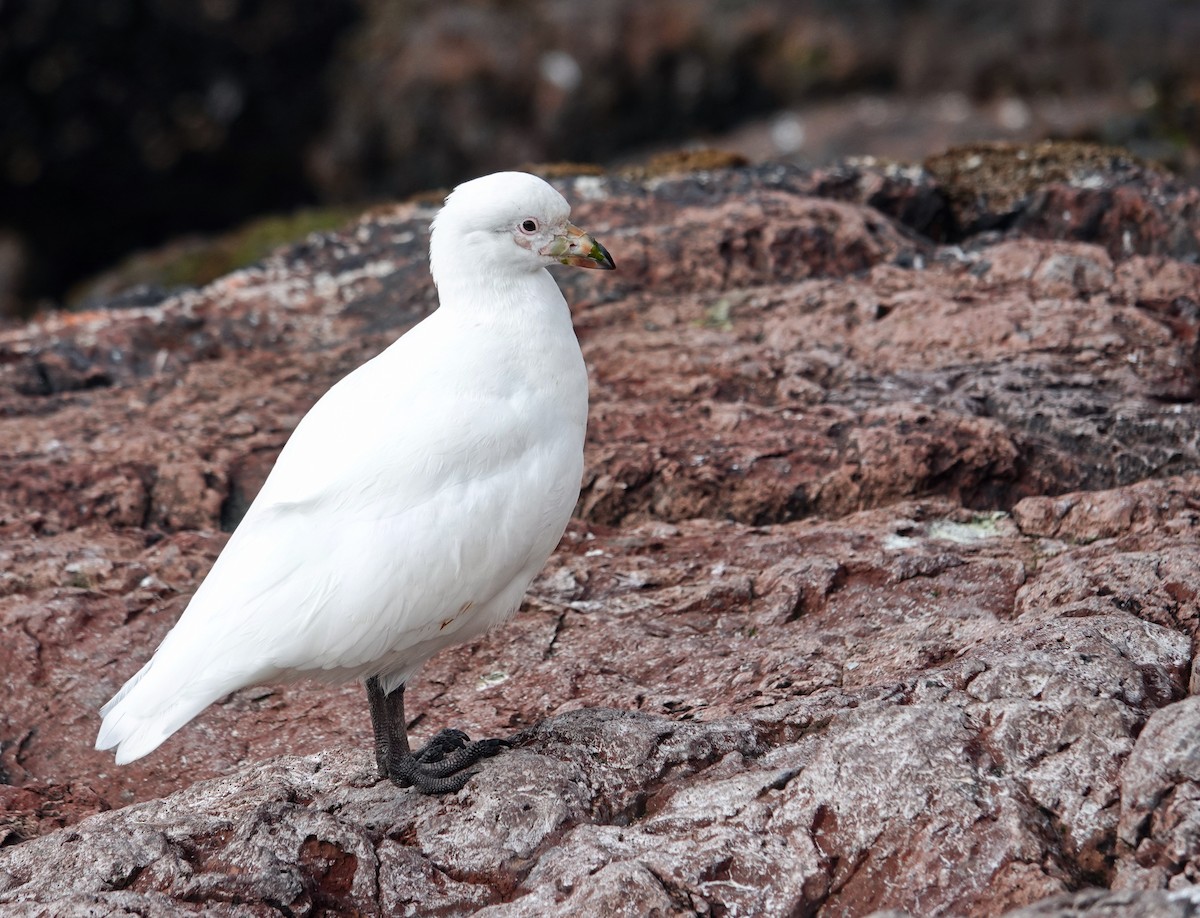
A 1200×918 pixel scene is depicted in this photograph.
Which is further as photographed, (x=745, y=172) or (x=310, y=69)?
(x=310, y=69)

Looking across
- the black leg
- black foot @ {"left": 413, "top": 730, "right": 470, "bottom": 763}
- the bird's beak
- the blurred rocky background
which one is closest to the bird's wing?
the black leg

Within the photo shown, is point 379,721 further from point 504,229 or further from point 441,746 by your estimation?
point 504,229

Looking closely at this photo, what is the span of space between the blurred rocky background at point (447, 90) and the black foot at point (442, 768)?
550 inches

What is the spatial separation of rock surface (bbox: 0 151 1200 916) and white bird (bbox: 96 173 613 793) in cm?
42

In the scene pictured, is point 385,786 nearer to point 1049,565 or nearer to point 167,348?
point 1049,565

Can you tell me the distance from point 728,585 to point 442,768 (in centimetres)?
180

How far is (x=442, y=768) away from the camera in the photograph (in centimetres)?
488

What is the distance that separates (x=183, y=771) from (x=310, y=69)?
16.2 m

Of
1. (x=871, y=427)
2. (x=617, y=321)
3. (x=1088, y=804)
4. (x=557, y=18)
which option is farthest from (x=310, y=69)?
(x=1088, y=804)

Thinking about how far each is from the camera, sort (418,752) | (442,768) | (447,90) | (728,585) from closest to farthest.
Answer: (442,768) < (418,752) < (728,585) < (447,90)

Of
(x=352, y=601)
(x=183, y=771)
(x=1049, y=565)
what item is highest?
(x=352, y=601)

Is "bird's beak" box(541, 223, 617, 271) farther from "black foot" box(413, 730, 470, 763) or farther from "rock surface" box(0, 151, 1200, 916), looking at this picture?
"black foot" box(413, 730, 470, 763)

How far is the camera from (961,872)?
13.0 ft

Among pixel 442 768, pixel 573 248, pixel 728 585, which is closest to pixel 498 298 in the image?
pixel 573 248
